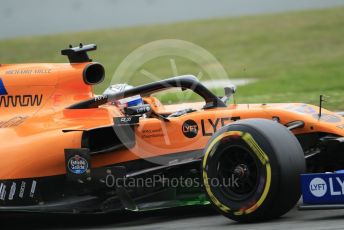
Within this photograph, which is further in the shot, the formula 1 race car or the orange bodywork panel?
the orange bodywork panel

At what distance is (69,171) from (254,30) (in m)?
18.1

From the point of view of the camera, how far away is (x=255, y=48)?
2239 cm

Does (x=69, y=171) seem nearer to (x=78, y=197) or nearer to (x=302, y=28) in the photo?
(x=78, y=197)

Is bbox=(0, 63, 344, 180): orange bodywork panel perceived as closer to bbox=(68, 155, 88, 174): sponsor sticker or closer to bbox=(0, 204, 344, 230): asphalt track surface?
bbox=(68, 155, 88, 174): sponsor sticker

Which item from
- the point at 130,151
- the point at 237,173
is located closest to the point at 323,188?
the point at 237,173

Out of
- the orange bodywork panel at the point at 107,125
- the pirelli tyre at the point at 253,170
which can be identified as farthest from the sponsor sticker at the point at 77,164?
the pirelli tyre at the point at 253,170

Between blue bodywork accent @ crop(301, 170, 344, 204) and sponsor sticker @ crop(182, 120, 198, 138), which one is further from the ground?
sponsor sticker @ crop(182, 120, 198, 138)

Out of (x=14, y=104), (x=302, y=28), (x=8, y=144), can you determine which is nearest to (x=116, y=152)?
(x=8, y=144)

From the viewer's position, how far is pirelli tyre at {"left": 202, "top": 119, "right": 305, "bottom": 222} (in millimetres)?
5992

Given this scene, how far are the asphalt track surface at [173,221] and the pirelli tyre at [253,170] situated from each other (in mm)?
145

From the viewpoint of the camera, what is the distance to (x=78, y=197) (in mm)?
7312

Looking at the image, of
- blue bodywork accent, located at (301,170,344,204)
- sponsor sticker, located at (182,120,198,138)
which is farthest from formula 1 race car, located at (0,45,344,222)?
blue bodywork accent, located at (301,170,344,204)

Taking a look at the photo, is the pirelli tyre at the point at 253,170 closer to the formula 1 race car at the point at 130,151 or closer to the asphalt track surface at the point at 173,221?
the formula 1 race car at the point at 130,151

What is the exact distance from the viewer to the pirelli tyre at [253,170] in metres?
5.99
